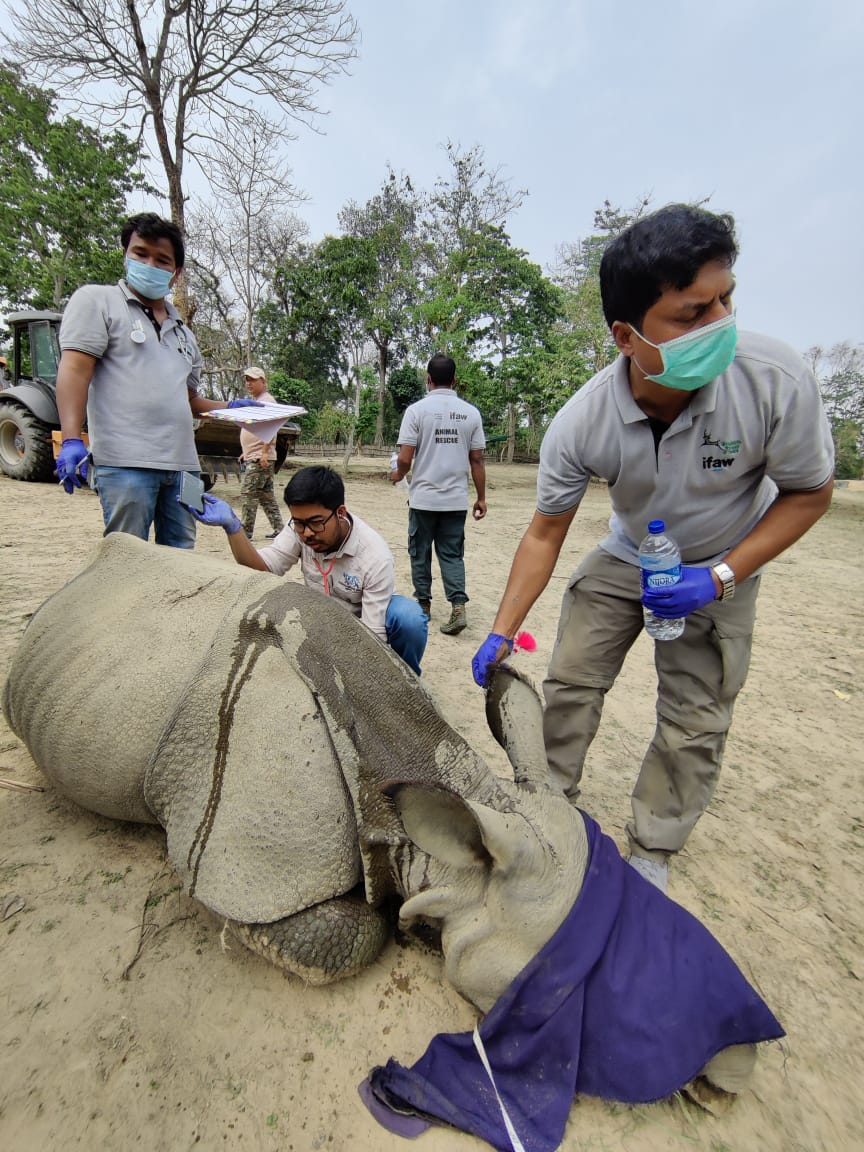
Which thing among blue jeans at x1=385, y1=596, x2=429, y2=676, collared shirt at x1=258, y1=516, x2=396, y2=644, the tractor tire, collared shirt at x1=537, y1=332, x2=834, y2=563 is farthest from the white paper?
the tractor tire

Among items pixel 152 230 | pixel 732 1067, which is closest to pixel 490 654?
pixel 732 1067

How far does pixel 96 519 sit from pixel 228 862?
6948 millimetres

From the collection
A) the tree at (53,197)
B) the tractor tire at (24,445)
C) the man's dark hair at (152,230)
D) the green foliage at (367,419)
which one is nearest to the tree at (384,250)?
the green foliage at (367,419)

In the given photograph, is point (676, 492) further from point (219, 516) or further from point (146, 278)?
point (146, 278)

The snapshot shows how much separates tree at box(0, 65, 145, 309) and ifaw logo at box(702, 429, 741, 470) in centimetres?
2159

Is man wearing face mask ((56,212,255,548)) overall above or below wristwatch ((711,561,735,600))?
above

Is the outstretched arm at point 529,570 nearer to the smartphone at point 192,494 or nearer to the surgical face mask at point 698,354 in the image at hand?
the surgical face mask at point 698,354

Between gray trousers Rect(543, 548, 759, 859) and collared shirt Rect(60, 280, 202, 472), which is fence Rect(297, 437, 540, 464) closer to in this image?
collared shirt Rect(60, 280, 202, 472)

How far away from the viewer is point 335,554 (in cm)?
277

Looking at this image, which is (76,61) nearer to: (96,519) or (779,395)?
(96,519)

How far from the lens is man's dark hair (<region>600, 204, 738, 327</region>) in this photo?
1550mm

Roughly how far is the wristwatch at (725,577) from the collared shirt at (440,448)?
2794 millimetres

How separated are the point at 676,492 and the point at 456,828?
1.30 metres

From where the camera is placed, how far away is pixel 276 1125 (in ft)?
4.63
